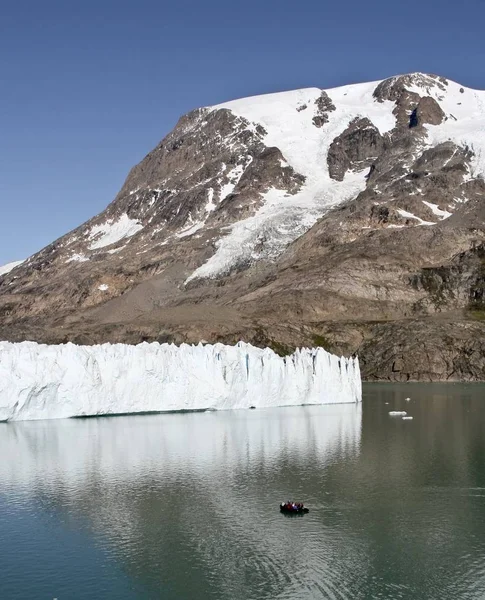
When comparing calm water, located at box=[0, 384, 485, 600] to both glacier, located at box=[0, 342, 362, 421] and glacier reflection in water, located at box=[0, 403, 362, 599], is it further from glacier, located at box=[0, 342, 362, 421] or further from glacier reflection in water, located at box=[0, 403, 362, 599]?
glacier, located at box=[0, 342, 362, 421]

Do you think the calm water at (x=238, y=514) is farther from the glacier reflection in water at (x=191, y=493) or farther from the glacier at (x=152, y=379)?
the glacier at (x=152, y=379)

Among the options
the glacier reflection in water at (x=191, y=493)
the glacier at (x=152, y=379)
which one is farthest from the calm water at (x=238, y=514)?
the glacier at (x=152, y=379)

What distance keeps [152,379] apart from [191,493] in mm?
35452

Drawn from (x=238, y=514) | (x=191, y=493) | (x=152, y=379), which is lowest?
(x=238, y=514)

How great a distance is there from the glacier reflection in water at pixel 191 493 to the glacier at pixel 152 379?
223 centimetres

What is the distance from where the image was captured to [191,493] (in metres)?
42.7

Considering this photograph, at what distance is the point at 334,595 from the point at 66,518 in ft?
51.2

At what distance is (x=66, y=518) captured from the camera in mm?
38094

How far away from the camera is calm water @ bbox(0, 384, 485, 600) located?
2938cm

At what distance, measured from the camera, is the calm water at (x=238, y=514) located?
29375 millimetres

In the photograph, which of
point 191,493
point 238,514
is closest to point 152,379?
point 191,493

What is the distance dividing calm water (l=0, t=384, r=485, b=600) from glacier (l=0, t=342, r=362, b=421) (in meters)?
4.25

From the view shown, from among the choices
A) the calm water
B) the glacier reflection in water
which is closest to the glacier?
the glacier reflection in water

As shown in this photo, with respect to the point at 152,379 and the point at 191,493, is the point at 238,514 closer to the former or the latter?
the point at 191,493
